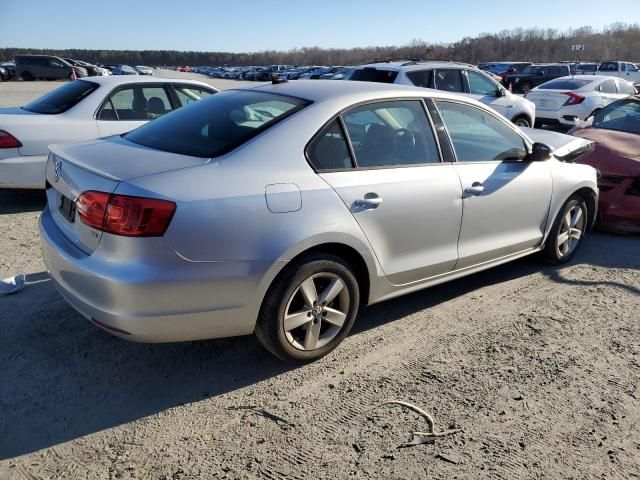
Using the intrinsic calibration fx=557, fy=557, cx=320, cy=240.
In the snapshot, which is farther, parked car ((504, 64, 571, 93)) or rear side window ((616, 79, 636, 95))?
parked car ((504, 64, 571, 93))

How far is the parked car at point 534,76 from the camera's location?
2630 cm

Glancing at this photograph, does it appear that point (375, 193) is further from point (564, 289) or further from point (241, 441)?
point (564, 289)

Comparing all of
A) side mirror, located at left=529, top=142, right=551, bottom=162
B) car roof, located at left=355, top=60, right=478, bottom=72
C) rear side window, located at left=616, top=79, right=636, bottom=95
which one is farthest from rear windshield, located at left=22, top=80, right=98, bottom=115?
rear side window, located at left=616, top=79, right=636, bottom=95

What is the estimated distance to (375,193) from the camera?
338 cm

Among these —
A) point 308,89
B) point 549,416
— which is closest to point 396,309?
point 549,416

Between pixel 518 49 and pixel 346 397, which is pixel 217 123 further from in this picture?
pixel 518 49

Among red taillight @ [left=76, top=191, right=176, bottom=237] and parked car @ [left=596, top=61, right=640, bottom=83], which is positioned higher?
parked car @ [left=596, top=61, right=640, bottom=83]

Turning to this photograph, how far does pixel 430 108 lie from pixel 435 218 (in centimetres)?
81

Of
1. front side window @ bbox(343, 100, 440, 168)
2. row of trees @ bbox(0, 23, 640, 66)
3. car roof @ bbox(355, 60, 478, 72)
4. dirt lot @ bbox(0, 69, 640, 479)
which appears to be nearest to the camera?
dirt lot @ bbox(0, 69, 640, 479)

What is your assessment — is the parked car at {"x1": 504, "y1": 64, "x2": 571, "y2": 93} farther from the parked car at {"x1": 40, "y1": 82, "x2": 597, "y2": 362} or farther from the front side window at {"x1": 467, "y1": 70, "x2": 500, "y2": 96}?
the parked car at {"x1": 40, "y1": 82, "x2": 597, "y2": 362}

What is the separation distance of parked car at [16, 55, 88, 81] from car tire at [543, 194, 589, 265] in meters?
42.8

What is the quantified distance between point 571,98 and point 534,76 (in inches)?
537

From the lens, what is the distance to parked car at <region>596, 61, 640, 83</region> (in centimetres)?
2966

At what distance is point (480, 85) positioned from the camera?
11.4 meters
